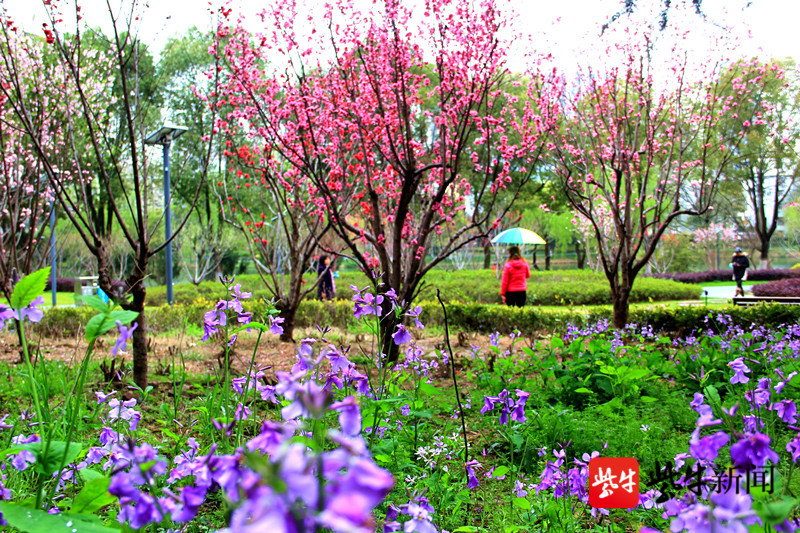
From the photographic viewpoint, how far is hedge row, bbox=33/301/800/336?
23.3 ft

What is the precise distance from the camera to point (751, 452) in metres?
0.74

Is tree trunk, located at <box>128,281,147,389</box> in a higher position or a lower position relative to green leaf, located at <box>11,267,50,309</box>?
lower

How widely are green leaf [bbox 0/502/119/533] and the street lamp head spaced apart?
8.58 metres

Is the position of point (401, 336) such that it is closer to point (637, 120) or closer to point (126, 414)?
point (126, 414)

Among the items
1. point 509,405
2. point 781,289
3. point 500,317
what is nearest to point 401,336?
point 509,405

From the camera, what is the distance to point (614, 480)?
1240mm

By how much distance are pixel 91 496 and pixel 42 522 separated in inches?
8.3

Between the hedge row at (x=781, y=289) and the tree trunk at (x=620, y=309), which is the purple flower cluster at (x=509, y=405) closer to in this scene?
the tree trunk at (x=620, y=309)

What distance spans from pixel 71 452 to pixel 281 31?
600 centimetres

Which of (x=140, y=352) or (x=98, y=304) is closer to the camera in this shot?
(x=98, y=304)

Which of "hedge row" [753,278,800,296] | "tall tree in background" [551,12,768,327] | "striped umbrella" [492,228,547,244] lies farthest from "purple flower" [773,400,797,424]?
"striped umbrella" [492,228,547,244]

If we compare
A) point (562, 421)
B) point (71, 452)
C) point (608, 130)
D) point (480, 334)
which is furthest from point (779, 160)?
point (71, 452)

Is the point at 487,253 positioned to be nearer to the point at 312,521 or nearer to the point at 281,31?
the point at 281,31

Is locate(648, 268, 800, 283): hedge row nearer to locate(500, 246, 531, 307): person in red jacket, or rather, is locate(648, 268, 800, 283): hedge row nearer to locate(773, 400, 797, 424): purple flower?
locate(500, 246, 531, 307): person in red jacket
